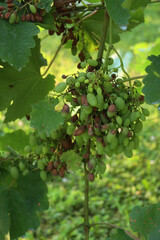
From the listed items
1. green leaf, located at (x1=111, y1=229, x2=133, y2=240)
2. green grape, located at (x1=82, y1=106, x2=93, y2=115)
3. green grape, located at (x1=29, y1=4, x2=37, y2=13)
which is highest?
green grape, located at (x1=29, y1=4, x2=37, y2=13)

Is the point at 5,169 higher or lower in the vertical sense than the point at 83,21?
lower

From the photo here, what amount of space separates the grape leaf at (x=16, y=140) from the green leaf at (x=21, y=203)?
0.59 feet

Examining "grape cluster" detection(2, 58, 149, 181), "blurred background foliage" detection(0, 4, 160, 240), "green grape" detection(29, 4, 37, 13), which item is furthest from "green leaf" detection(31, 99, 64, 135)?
"blurred background foliage" detection(0, 4, 160, 240)

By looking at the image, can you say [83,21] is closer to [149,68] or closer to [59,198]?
[149,68]

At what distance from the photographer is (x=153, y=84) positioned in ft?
2.61

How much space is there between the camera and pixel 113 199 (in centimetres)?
263

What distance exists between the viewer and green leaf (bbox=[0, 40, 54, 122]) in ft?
3.25

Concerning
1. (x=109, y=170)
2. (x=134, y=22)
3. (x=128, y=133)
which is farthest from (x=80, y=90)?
(x=109, y=170)

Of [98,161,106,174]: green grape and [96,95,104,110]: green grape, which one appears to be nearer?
[96,95,104,110]: green grape

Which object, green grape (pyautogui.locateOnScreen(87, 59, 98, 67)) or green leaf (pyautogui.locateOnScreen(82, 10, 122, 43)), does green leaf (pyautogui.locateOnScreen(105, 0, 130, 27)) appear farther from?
green leaf (pyautogui.locateOnScreen(82, 10, 122, 43))

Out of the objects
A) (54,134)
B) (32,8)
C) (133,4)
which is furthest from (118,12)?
(54,134)

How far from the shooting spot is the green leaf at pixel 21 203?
103 cm

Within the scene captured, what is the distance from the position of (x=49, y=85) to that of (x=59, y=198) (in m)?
1.91

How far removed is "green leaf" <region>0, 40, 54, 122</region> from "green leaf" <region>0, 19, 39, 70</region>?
0.16 meters
